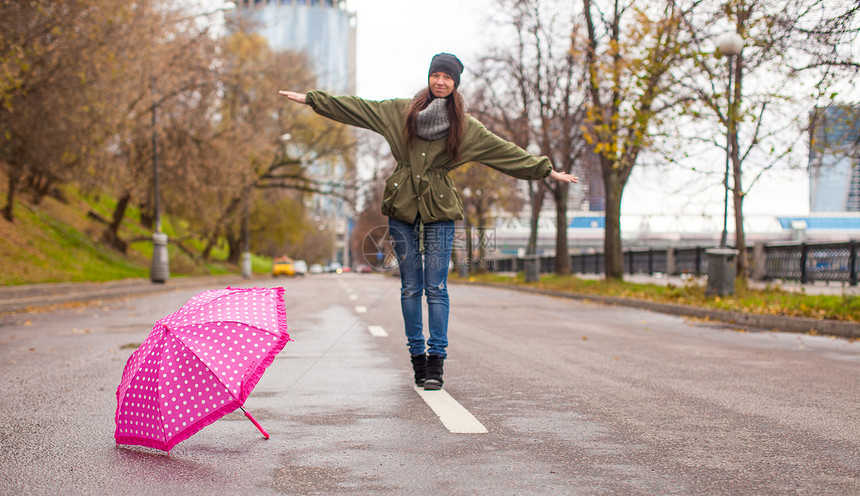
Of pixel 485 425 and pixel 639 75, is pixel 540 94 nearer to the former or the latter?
pixel 639 75

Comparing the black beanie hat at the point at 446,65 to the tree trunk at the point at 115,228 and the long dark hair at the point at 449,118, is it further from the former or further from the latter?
the tree trunk at the point at 115,228

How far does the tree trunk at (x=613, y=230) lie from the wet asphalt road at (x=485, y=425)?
50.2 ft

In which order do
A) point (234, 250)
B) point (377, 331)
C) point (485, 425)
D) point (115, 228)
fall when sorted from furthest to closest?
point (234, 250) < point (115, 228) < point (377, 331) < point (485, 425)

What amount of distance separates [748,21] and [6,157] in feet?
55.3

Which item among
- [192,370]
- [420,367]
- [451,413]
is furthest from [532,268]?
[192,370]

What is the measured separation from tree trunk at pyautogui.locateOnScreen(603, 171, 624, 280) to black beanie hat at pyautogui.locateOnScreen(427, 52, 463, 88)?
19.1 meters

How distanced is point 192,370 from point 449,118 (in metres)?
2.42

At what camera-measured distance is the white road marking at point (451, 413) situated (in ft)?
13.4

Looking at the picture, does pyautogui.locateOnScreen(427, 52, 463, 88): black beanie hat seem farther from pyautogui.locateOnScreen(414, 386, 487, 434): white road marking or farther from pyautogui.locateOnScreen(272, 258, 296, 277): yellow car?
pyautogui.locateOnScreen(272, 258, 296, 277): yellow car

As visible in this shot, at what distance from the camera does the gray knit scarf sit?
16.7 ft

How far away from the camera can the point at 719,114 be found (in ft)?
53.1

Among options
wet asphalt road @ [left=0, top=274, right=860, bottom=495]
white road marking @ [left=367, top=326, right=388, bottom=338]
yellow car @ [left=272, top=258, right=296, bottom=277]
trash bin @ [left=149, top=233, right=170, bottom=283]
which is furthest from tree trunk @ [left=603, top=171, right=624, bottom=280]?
yellow car @ [left=272, top=258, right=296, bottom=277]

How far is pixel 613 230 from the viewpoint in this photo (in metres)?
23.7

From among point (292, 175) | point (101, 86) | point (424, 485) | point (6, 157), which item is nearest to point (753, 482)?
point (424, 485)
